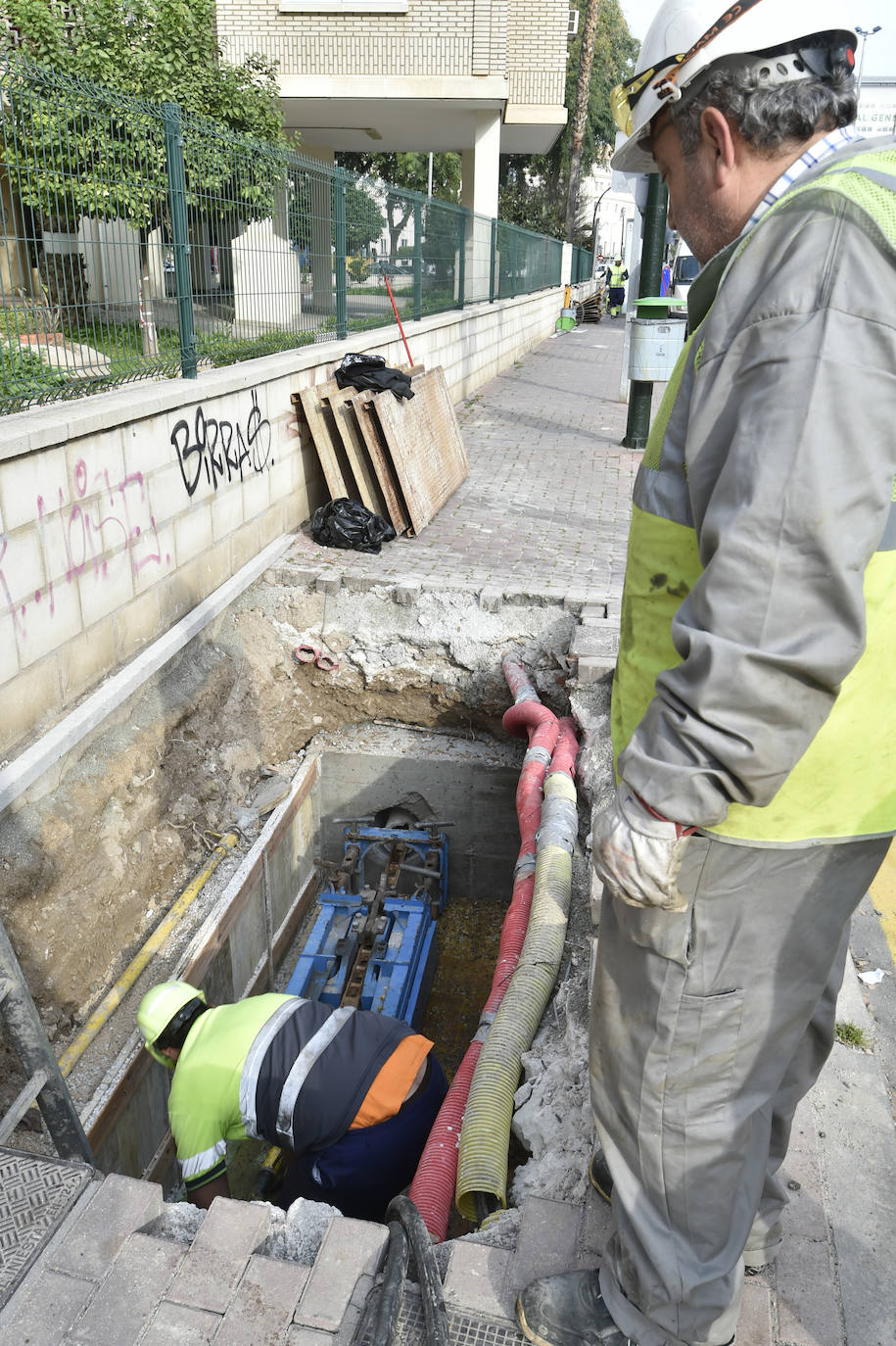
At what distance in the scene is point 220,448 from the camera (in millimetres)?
6070

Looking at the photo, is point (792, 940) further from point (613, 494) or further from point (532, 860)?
point (613, 494)

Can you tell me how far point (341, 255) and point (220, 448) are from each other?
3.75 metres

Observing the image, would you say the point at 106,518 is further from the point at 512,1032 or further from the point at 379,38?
the point at 379,38

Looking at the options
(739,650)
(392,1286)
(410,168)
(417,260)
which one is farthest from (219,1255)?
(410,168)

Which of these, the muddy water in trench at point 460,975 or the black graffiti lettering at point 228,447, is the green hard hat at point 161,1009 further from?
the black graffiti lettering at point 228,447

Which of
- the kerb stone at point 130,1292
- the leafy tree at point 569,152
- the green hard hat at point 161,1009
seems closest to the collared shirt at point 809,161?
the kerb stone at point 130,1292

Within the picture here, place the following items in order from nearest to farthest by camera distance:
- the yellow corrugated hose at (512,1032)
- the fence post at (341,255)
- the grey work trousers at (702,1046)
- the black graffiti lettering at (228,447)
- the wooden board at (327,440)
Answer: the grey work trousers at (702,1046) → the yellow corrugated hose at (512,1032) → the black graffiti lettering at (228,447) → the wooden board at (327,440) → the fence post at (341,255)

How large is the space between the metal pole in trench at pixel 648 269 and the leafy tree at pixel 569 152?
29.6 m

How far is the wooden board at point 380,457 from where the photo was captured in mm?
7383

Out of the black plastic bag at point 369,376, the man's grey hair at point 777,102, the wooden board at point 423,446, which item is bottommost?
the wooden board at point 423,446

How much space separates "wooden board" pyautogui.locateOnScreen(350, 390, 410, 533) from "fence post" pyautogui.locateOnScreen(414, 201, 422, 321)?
452cm

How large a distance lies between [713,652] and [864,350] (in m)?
0.47

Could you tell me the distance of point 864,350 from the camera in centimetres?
129

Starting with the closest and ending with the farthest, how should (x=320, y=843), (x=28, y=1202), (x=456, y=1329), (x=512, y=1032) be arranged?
1. (x=456, y=1329)
2. (x=28, y=1202)
3. (x=512, y=1032)
4. (x=320, y=843)
